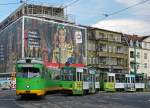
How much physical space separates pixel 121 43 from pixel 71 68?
2504 inches

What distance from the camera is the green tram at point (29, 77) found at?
103 feet

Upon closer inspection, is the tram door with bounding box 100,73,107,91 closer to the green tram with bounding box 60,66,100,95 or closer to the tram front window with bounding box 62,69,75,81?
the green tram with bounding box 60,66,100,95

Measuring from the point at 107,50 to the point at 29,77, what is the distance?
69810mm

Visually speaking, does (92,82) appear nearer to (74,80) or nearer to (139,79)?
(74,80)

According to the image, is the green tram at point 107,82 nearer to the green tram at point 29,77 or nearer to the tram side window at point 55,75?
the tram side window at point 55,75

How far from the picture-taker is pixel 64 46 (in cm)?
8569

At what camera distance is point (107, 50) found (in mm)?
100500

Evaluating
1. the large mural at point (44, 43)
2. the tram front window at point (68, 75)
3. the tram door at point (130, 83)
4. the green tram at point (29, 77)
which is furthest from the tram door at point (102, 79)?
the green tram at point (29, 77)

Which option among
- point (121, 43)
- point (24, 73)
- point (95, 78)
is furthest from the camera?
point (121, 43)

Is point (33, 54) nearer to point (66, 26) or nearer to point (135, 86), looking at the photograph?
point (66, 26)

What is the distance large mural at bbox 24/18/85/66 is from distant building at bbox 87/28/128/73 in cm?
580

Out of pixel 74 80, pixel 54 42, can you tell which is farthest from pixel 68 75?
pixel 54 42

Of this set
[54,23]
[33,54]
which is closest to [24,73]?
[33,54]

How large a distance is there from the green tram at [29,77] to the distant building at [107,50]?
6226cm
